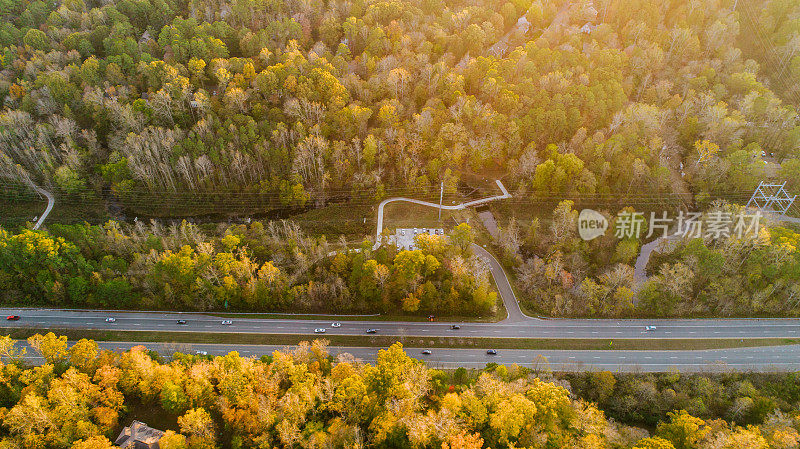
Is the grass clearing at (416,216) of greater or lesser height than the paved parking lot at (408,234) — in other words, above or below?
above

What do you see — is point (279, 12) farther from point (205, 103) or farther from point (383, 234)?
point (383, 234)

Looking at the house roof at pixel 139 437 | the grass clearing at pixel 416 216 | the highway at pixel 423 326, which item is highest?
the grass clearing at pixel 416 216

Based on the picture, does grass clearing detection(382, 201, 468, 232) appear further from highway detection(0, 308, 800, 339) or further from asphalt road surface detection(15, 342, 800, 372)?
asphalt road surface detection(15, 342, 800, 372)

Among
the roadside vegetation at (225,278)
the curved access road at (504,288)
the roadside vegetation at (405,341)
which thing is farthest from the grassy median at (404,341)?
the roadside vegetation at (225,278)

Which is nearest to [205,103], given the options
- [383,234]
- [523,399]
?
[383,234]

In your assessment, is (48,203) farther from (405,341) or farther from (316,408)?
(405,341)

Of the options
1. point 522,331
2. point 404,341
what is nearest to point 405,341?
point 404,341

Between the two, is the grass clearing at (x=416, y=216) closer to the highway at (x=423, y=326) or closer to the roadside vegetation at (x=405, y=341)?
the highway at (x=423, y=326)
